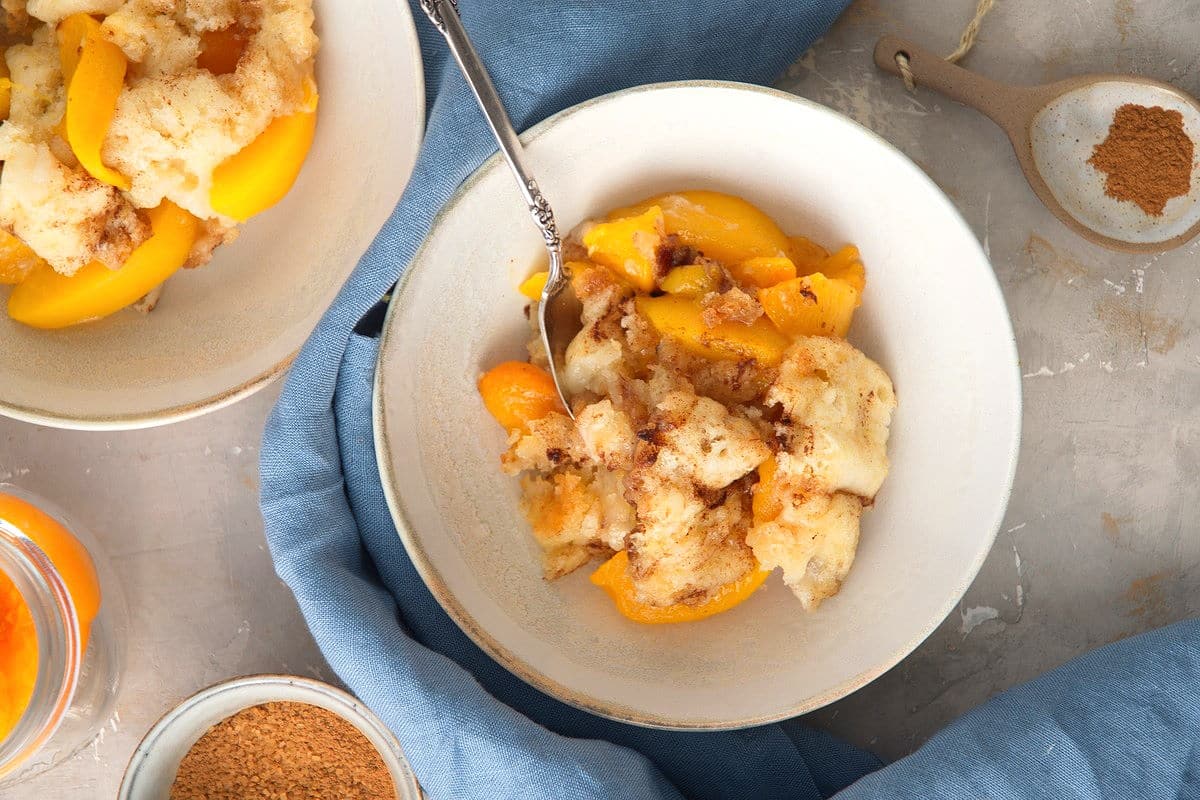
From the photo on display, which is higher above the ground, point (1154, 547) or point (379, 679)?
point (379, 679)

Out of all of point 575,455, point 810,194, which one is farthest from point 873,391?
point 575,455

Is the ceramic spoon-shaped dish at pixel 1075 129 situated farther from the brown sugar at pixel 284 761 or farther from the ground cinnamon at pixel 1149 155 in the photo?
the brown sugar at pixel 284 761

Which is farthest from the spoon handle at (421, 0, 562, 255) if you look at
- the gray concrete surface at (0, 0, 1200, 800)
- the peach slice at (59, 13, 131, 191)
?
the gray concrete surface at (0, 0, 1200, 800)

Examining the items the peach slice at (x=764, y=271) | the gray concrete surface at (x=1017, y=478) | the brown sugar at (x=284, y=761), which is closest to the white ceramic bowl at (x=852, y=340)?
the peach slice at (x=764, y=271)

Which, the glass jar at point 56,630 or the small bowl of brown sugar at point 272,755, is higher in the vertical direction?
the glass jar at point 56,630

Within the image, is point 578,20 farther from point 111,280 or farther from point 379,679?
point 379,679

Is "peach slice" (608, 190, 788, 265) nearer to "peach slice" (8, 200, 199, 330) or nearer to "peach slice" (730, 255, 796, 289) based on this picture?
"peach slice" (730, 255, 796, 289)
